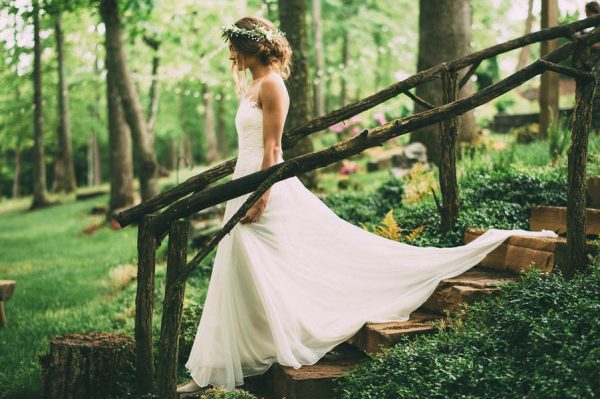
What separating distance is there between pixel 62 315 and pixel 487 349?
6.05 m

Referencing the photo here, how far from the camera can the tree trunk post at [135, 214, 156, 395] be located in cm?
451

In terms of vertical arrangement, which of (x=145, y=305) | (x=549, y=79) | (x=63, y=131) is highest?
(x=63, y=131)

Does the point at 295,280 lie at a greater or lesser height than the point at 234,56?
lesser

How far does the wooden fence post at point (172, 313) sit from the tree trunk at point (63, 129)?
21.3m

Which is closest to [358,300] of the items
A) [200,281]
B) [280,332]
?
[280,332]

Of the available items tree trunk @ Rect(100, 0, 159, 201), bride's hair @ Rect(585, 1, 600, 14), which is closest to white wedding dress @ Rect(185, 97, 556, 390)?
bride's hair @ Rect(585, 1, 600, 14)

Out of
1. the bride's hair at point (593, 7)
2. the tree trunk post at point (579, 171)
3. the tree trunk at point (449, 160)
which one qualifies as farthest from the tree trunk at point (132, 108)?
the tree trunk post at point (579, 171)

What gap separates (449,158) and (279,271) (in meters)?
2.00

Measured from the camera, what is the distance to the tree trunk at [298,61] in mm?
10453

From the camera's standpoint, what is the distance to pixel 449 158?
5754 millimetres

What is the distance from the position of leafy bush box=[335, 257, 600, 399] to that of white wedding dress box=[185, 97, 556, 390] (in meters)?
0.52

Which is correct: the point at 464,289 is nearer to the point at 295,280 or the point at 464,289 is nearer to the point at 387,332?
the point at 387,332

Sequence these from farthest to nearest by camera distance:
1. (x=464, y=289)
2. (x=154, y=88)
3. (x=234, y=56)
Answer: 1. (x=154, y=88)
2. (x=234, y=56)
3. (x=464, y=289)

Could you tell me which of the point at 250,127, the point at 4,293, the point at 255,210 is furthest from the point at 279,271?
the point at 4,293
